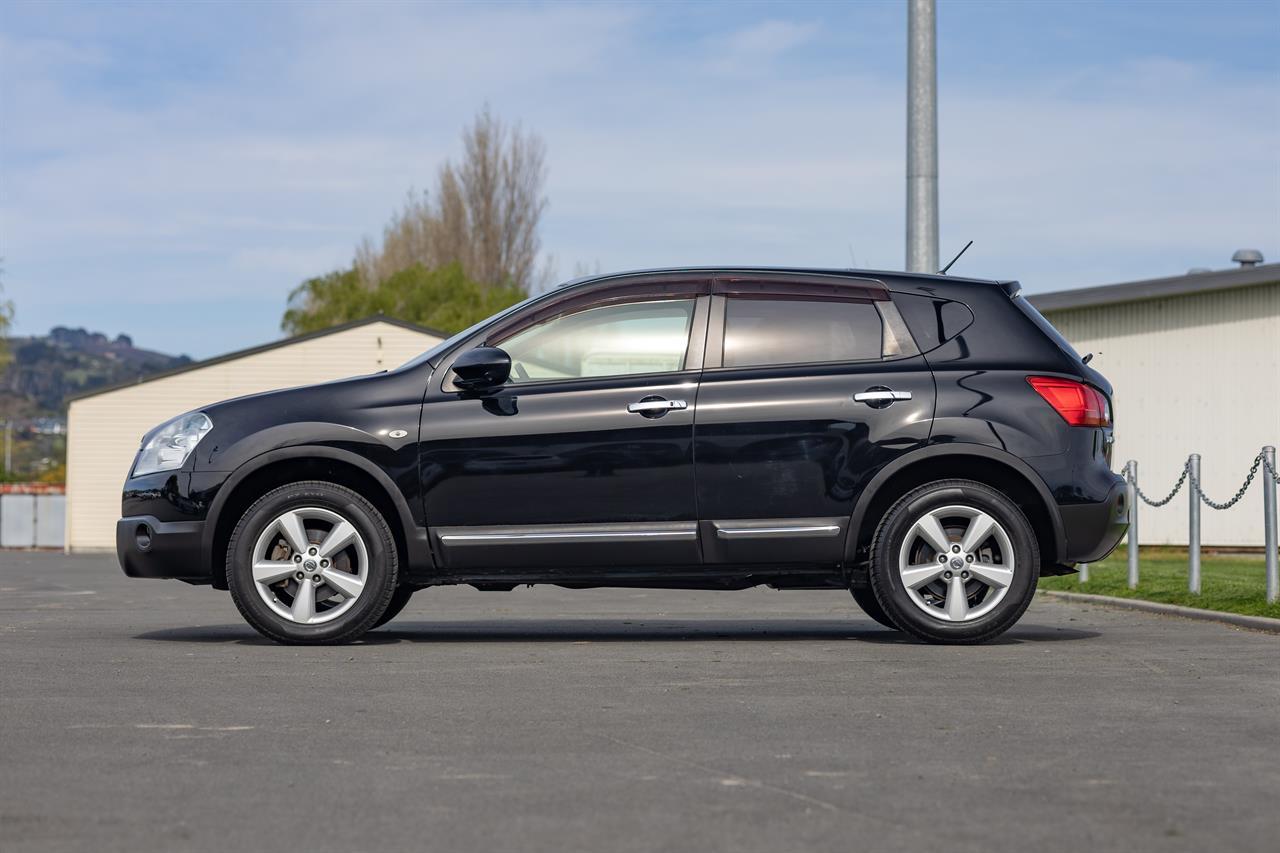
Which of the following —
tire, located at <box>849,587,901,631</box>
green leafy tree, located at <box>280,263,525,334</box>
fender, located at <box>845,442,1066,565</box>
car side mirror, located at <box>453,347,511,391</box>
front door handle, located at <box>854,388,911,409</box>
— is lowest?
tire, located at <box>849,587,901,631</box>

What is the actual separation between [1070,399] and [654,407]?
2.04 meters

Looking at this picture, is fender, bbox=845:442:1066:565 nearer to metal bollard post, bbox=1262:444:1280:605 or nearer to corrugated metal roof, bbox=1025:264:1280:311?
metal bollard post, bbox=1262:444:1280:605

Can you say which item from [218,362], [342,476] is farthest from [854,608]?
[218,362]

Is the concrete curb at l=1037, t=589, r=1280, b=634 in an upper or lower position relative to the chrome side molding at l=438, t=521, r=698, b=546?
lower

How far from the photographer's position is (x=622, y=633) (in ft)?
31.8

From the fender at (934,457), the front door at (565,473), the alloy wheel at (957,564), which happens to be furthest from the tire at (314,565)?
the alloy wheel at (957,564)

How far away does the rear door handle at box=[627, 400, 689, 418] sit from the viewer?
838cm

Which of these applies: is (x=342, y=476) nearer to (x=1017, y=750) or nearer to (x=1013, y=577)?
(x=1013, y=577)

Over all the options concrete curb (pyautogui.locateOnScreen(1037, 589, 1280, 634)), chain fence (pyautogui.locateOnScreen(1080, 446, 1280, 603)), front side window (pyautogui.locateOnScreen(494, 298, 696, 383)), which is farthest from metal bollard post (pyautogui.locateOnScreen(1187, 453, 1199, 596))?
front side window (pyautogui.locateOnScreen(494, 298, 696, 383))

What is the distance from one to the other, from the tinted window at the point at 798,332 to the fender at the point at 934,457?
553mm

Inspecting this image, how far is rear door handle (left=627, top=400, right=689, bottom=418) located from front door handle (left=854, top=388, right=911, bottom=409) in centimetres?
85

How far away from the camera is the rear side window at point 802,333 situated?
28.2 feet

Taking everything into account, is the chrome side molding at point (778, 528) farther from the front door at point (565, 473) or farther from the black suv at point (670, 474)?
the front door at point (565, 473)

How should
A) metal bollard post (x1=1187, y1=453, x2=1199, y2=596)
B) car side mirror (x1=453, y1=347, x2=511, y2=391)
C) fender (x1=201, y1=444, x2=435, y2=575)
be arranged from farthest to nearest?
metal bollard post (x1=1187, y1=453, x2=1199, y2=596) → fender (x1=201, y1=444, x2=435, y2=575) → car side mirror (x1=453, y1=347, x2=511, y2=391)
